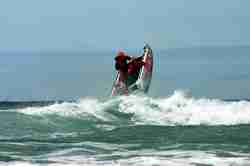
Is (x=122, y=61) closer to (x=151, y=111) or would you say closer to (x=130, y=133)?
(x=151, y=111)

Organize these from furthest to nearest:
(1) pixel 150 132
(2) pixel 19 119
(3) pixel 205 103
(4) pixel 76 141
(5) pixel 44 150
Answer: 1. (3) pixel 205 103
2. (2) pixel 19 119
3. (1) pixel 150 132
4. (4) pixel 76 141
5. (5) pixel 44 150

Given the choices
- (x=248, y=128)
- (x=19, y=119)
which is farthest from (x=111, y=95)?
(x=248, y=128)

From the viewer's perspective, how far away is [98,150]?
14.8 meters

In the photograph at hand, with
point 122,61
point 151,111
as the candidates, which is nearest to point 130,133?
point 151,111

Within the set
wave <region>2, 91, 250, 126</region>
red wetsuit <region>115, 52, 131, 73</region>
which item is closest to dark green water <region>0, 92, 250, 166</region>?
wave <region>2, 91, 250, 126</region>

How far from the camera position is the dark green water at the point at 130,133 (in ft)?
44.5

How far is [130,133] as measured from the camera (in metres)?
18.4

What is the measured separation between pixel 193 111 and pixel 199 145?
8.18 m

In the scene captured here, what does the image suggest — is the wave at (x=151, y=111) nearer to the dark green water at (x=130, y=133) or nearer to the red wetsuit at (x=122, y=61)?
the dark green water at (x=130, y=133)

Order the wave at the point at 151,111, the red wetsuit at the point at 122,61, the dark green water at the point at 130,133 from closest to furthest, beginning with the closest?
the dark green water at the point at 130,133, the wave at the point at 151,111, the red wetsuit at the point at 122,61

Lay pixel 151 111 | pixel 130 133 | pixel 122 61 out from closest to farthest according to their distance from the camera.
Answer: pixel 130 133, pixel 151 111, pixel 122 61

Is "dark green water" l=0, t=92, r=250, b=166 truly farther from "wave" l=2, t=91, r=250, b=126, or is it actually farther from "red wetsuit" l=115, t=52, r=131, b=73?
"red wetsuit" l=115, t=52, r=131, b=73

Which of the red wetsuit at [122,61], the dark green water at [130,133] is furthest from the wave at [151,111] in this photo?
the red wetsuit at [122,61]

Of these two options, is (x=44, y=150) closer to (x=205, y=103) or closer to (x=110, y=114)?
(x=110, y=114)
